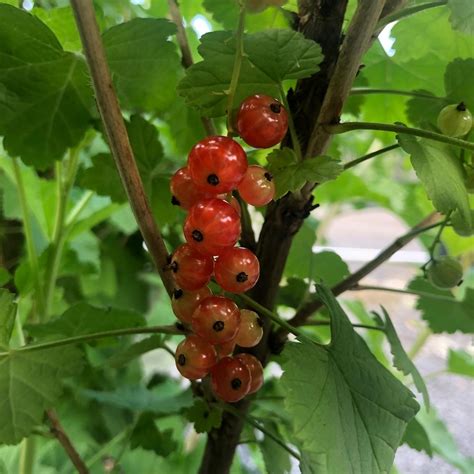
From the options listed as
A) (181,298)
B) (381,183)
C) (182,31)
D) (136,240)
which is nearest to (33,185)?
(136,240)

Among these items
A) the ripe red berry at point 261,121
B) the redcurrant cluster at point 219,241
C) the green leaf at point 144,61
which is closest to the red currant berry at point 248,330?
the redcurrant cluster at point 219,241

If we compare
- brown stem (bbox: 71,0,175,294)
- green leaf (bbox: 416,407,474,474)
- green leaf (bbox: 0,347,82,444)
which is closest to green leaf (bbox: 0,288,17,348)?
green leaf (bbox: 0,347,82,444)

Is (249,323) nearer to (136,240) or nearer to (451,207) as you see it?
(451,207)

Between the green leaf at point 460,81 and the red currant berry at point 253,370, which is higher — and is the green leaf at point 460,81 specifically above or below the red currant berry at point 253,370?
above

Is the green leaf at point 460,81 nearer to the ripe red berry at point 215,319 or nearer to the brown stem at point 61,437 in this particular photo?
the ripe red berry at point 215,319

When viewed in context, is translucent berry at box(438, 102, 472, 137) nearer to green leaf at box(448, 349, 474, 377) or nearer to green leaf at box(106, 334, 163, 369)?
green leaf at box(106, 334, 163, 369)
